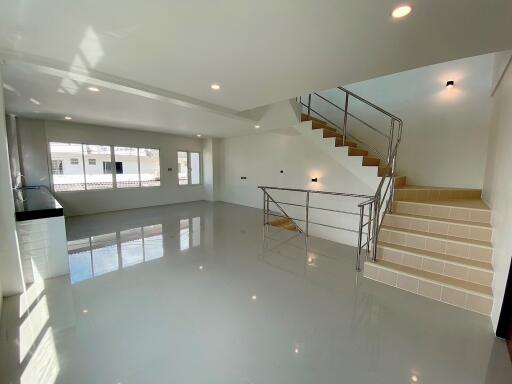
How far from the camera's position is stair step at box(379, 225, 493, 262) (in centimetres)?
238

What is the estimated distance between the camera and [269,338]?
67.1 inches

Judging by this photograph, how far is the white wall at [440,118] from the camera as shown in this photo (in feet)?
12.5

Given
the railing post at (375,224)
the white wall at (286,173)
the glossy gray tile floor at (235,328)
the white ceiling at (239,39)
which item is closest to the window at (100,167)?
the white wall at (286,173)

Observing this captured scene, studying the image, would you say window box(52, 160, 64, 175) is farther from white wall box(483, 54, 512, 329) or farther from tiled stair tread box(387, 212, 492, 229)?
white wall box(483, 54, 512, 329)

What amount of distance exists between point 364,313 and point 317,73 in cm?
252

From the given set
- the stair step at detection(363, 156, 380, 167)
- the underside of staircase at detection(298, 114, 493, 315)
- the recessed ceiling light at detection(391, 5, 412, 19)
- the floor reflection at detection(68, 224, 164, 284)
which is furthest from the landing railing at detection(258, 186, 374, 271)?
the floor reflection at detection(68, 224, 164, 284)

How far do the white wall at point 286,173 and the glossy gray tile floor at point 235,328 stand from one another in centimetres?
266

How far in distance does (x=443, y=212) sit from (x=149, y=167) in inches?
287

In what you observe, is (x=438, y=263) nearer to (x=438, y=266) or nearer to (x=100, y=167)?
(x=438, y=266)

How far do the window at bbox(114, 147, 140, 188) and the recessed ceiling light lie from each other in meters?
6.93

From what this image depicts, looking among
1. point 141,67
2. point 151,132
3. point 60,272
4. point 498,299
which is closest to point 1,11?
point 141,67

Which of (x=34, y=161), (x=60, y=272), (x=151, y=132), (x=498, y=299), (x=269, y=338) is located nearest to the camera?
(x=269, y=338)

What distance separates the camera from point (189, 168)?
8.03m

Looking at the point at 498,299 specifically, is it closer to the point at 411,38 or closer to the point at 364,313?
the point at 364,313
